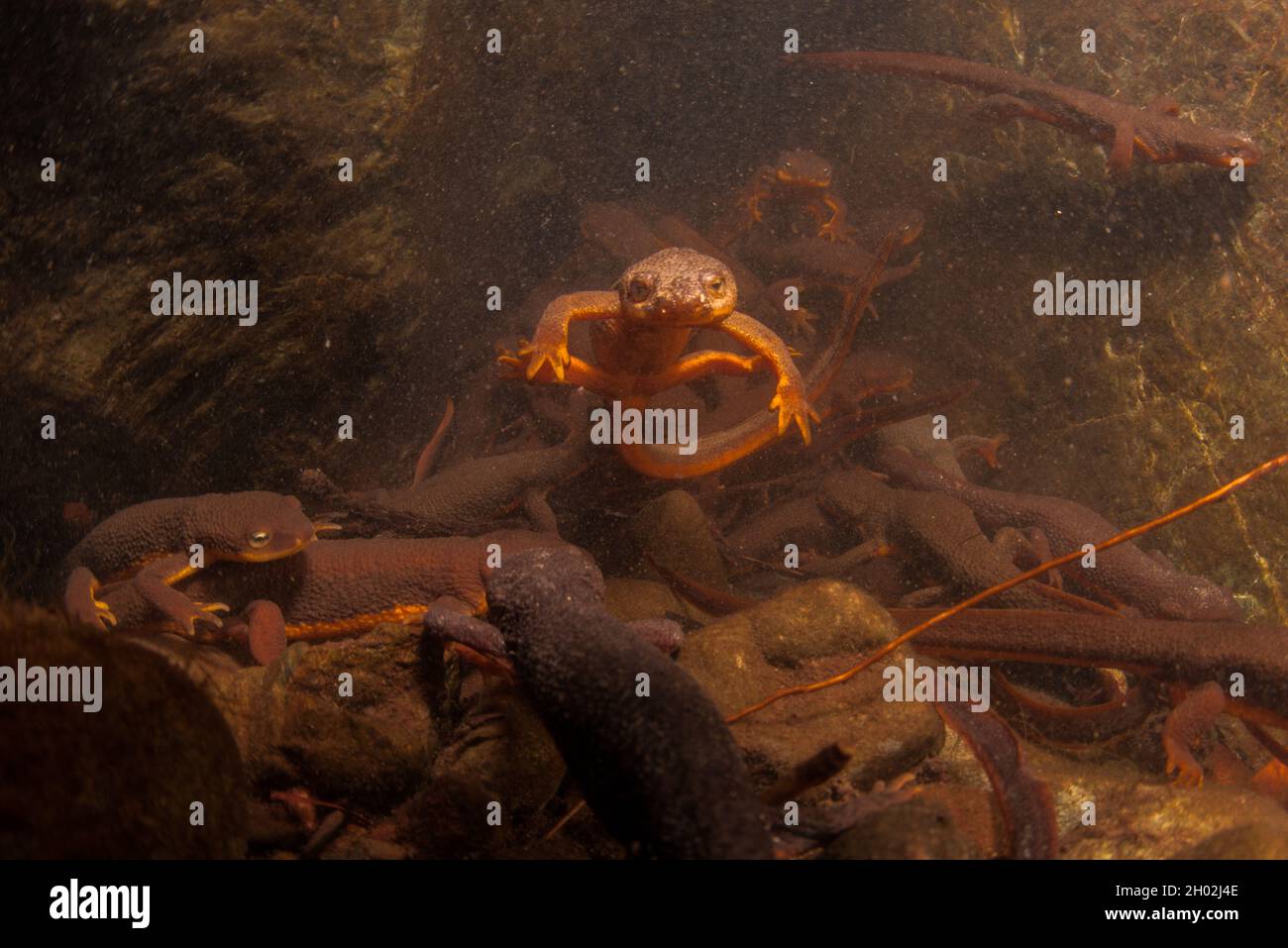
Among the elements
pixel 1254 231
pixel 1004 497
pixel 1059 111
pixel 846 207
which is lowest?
pixel 1004 497

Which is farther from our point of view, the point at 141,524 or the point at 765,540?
the point at 765,540

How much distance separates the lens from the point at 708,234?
387 inches

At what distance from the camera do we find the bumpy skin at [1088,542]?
17.9 ft

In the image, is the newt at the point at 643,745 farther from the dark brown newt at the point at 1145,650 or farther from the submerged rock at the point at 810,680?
the dark brown newt at the point at 1145,650

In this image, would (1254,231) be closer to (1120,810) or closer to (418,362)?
(1120,810)

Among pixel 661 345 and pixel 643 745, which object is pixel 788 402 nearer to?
pixel 661 345

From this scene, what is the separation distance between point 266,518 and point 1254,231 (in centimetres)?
900

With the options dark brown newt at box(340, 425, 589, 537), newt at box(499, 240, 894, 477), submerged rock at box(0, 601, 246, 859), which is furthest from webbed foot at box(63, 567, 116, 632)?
newt at box(499, 240, 894, 477)

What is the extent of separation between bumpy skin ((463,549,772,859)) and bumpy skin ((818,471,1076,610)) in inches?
150

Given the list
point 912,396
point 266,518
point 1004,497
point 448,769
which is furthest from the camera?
point 912,396

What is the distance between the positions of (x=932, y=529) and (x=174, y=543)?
5.98m

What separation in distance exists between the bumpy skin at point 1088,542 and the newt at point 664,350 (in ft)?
Result: 7.89
